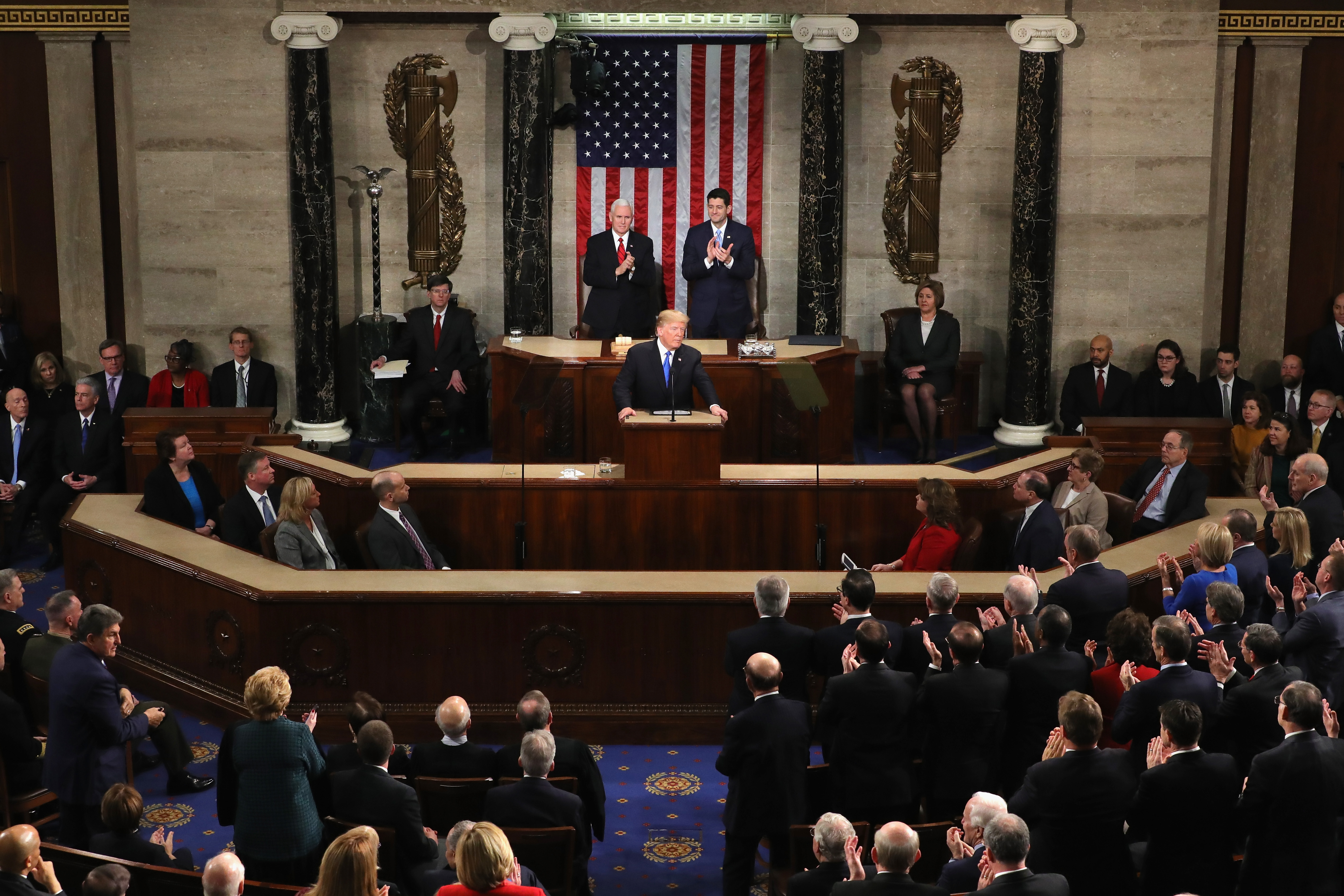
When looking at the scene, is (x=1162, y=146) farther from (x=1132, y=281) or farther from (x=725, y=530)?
(x=725, y=530)

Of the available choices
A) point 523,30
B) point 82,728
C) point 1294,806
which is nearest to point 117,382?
point 523,30

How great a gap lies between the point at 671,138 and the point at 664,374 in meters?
3.83

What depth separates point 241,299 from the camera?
42.8 feet

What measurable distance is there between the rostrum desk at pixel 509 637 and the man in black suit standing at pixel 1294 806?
254 cm

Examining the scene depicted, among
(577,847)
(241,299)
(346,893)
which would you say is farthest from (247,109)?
(346,893)

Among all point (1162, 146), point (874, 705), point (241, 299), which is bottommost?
point (874, 705)

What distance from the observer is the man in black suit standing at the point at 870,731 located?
20.7ft

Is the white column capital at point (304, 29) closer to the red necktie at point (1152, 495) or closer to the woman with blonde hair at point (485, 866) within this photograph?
the red necktie at point (1152, 495)

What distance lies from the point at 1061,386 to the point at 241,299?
22.3 ft

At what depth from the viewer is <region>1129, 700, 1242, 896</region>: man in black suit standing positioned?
5590 millimetres

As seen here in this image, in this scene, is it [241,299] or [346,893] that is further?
[241,299]

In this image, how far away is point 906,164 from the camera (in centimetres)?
1360

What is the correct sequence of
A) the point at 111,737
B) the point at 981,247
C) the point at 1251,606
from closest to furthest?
1. the point at 111,737
2. the point at 1251,606
3. the point at 981,247

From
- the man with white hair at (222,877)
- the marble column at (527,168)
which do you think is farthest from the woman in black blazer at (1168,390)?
the man with white hair at (222,877)
